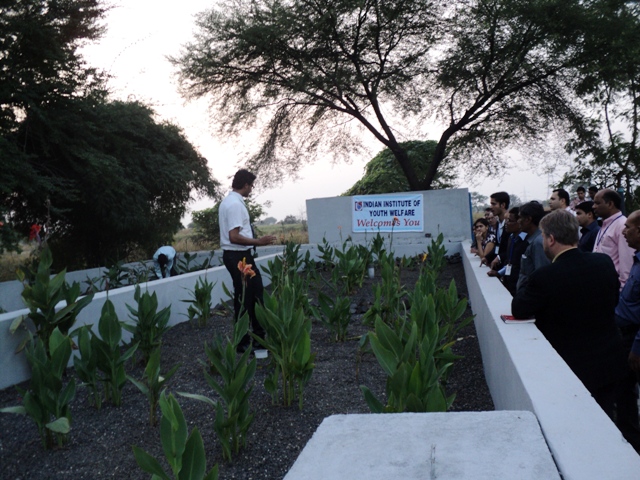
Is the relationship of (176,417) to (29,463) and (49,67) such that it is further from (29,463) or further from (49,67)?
(49,67)

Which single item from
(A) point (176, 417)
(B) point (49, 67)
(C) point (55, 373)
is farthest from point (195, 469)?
(B) point (49, 67)

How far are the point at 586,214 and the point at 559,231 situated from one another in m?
3.32

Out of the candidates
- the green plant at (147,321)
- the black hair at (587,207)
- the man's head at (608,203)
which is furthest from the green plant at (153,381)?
the black hair at (587,207)

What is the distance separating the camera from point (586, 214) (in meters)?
5.96

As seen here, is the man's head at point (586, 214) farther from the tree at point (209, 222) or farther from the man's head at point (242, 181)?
the tree at point (209, 222)

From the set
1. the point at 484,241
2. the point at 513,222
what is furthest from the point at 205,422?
the point at 484,241

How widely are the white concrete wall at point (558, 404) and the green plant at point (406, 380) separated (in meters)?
0.35

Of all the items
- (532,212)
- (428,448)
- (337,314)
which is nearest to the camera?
Result: (428,448)

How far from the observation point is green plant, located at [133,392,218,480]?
1.89 m

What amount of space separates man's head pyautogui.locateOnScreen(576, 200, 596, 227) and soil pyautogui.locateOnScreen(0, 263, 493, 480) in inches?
79.3

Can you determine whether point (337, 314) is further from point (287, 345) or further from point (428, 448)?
point (428, 448)

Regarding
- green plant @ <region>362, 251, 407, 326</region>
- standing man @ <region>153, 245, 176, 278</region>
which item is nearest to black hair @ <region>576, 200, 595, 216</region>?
green plant @ <region>362, 251, 407, 326</region>

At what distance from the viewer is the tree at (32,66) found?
10.1 meters

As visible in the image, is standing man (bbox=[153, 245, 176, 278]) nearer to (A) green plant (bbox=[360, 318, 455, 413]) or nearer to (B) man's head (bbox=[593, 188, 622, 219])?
(B) man's head (bbox=[593, 188, 622, 219])
